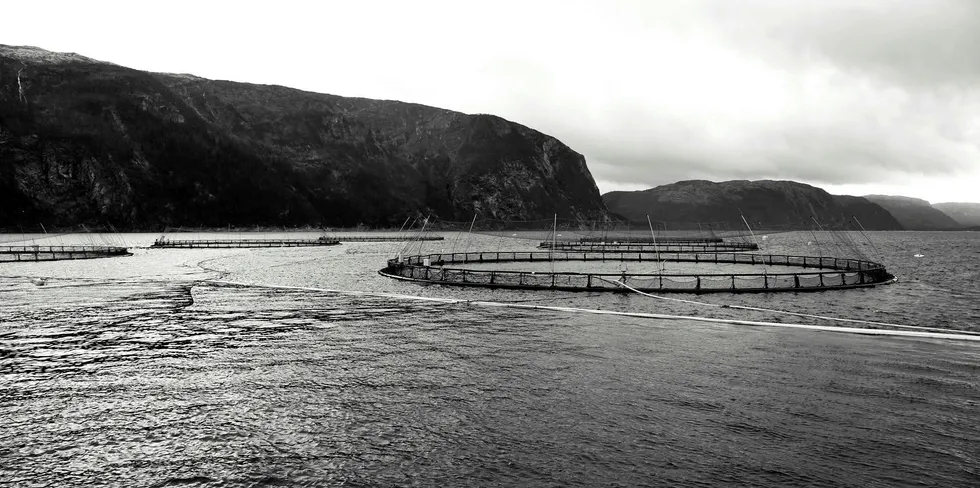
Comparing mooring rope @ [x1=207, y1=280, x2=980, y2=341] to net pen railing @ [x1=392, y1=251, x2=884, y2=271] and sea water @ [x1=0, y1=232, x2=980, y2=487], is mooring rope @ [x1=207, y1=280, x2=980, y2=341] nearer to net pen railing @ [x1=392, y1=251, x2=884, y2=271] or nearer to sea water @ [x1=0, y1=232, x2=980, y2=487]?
sea water @ [x1=0, y1=232, x2=980, y2=487]

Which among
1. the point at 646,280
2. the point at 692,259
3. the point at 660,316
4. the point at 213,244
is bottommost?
the point at 213,244

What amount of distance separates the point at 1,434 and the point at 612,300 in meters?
35.8

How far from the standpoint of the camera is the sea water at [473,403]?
11539mm

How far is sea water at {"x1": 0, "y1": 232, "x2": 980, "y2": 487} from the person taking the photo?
37.9ft

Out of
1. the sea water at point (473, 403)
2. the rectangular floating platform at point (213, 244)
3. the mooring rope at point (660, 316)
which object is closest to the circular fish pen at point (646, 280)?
the mooring rope at point (660, 316)

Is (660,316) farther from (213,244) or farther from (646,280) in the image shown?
(213,244)

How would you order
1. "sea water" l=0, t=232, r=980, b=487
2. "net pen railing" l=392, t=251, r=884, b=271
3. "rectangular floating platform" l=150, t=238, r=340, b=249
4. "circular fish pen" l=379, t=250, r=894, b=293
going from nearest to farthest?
"sea water" l=0, t=232, r=980, b=487
"circular fish pen" l=379, t=250, r=894, b=293
"net pen railing" l=392, t=251, r=884, b=271
"rectangular floating platform" l=150, t=238, r=340, b=249

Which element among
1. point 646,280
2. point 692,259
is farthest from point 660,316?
point 692,259

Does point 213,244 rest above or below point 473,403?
below

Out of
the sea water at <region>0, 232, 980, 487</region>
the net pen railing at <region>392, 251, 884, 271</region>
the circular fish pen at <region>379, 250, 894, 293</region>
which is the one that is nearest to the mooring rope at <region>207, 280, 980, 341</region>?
the sea water at <region>0, 232, 980, 487</region>

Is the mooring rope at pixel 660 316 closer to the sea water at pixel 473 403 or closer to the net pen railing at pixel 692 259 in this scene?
→ the sea water at pixel 473 403

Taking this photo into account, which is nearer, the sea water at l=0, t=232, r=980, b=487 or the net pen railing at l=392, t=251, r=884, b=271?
the sea water at l=0, t=232, r=980, b=487

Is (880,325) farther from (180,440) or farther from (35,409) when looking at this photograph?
(35,409)

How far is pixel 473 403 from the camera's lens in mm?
15867
